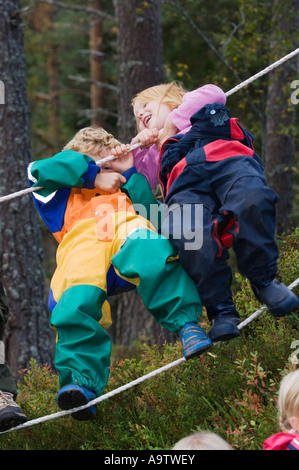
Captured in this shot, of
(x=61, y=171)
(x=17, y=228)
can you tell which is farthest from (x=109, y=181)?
(x=17, y=228)

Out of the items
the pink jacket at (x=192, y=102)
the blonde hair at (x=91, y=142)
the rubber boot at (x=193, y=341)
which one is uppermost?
the pink jacket at (x=192, y=102)

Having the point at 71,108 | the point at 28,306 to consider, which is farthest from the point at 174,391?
the point at 71,108

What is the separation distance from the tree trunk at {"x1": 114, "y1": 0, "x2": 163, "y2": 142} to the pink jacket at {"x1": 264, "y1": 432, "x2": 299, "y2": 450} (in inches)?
222

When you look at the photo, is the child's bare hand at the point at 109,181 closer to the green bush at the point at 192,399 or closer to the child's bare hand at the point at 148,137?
the child's bare hand at the point at 148,137

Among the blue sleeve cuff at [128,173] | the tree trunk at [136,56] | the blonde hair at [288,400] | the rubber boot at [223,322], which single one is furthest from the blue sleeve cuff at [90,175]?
the tree trunk at [136,56]

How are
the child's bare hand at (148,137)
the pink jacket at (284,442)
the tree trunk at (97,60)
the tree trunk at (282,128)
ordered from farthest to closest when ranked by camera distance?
the tree trunk at (97,60)
the tree trunk at (282,128)
the child's bare hand at (148,137)
the pink jacket at (284,442)

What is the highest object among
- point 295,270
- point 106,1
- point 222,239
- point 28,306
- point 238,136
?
point 106,1

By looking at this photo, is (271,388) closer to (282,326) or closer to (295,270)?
(282,326)

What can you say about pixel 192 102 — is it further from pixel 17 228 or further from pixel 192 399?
pixel 17 228

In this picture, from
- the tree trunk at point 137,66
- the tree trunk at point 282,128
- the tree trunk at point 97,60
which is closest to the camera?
the tree trunk at point 137,66

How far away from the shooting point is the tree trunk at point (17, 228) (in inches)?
259

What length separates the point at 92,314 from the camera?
365 cm

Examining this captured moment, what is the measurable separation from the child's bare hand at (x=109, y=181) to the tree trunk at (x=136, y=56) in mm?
3921
